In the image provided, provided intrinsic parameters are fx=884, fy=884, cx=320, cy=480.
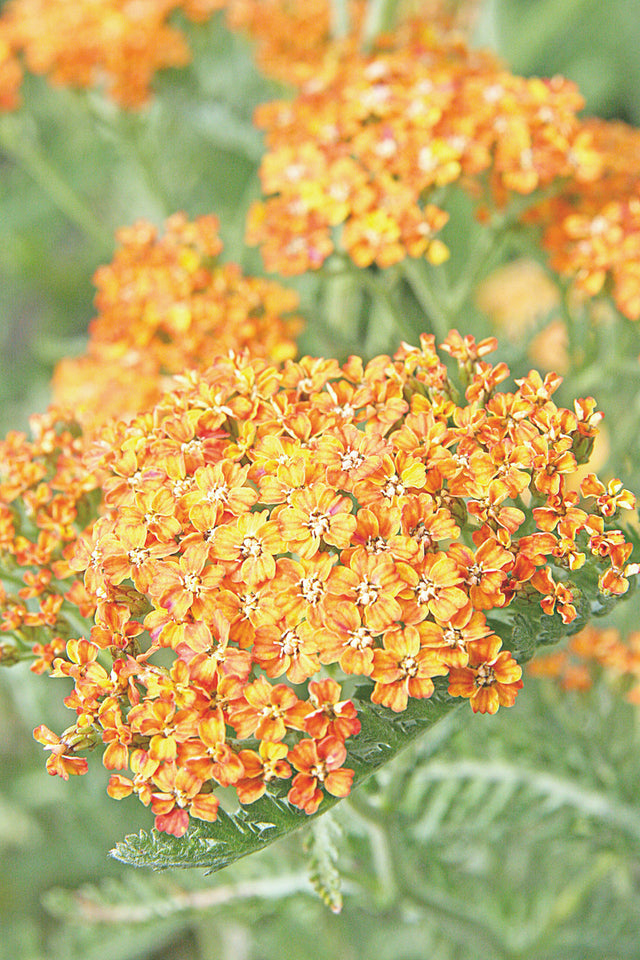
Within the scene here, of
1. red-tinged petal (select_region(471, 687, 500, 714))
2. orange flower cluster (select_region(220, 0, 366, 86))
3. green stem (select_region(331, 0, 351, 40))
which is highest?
orange flower cluster (select_region(220, 0, 366, 86))

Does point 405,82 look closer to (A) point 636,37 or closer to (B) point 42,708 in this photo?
(B) point 42,708

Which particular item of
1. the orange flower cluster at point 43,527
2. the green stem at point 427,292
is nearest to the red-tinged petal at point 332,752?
the orange flower cluster at point 43,527

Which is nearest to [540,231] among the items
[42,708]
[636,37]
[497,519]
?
[497,519]

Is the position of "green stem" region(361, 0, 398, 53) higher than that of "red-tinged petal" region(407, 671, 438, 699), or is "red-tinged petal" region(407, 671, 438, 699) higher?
"green stem" region(361, 0, 398, 53)

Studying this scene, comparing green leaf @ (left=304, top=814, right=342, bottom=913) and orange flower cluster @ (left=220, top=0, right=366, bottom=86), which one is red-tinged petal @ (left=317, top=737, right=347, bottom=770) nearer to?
green leaf @ (left=304, top=814, right=342, bottom=913)

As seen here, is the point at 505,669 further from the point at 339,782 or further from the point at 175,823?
the point at 175,823

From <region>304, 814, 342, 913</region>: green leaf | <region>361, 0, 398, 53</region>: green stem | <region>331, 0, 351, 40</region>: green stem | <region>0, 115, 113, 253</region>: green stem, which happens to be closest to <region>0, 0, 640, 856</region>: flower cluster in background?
<region>304, 814, 342, 913</region>: green leaf

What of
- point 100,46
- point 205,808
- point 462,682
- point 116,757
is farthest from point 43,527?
point 100,46
